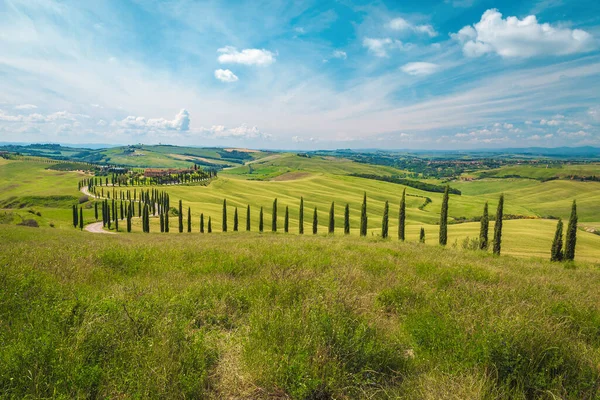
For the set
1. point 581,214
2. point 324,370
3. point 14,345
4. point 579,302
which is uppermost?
point 14,345

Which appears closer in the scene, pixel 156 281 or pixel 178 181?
pixel 156 281

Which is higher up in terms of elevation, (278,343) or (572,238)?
(278,343)

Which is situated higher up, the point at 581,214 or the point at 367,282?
the point at 367,282

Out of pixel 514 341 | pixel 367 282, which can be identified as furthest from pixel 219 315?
pixel 514 341

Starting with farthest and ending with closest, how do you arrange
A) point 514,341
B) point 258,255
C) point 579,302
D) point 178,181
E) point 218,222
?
point 178,181, point 218,222, point 258,255, point 579,302, point 514,341

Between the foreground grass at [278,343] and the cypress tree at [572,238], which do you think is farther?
the cypress tree at [572,238]

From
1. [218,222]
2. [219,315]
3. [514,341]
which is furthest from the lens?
[218,222]

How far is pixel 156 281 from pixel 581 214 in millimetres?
191394

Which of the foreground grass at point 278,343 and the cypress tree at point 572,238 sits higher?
the foreground grass at point 278,343

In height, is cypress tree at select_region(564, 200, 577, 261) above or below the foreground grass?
below

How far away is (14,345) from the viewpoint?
3648 mm

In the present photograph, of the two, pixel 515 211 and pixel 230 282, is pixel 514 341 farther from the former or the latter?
pixel 515 211

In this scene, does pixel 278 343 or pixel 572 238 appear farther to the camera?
pixel 572 238

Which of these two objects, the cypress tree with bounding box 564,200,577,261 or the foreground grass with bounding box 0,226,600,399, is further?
the cypress tree with bounding box 564,200,577,261
